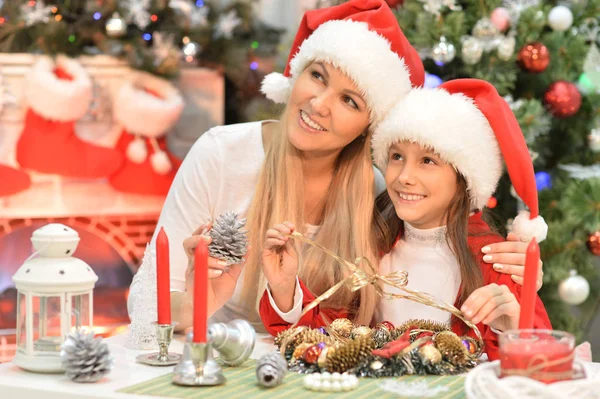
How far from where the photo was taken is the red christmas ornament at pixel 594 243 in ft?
9.96

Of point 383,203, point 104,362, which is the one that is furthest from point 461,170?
point 104,362

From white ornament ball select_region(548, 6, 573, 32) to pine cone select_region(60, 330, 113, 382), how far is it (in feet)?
7.42

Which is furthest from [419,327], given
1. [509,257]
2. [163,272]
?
[163,272]

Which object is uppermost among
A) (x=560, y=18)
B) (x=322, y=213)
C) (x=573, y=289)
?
(x=560, y=18)

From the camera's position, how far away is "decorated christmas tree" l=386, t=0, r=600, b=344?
2984 mm

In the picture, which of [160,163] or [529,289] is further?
[160,163]

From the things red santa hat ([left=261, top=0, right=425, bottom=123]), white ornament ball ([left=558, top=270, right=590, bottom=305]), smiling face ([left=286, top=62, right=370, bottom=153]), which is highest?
red santa hat ([left=261, top=0, right=425, bottom=123])

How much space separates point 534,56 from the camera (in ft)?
9.87

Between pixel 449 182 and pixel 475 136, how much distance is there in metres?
0.12

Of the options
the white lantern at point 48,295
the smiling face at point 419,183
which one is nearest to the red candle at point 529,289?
the smiling face at point 419,183

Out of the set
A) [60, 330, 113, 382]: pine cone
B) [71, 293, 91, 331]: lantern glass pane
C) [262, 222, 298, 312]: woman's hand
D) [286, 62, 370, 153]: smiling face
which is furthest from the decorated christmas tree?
[60, 330, 113, 382]: pine cone

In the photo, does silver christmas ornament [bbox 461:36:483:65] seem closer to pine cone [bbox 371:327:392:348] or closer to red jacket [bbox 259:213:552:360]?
red jacket [bbox 259:213:552:360]

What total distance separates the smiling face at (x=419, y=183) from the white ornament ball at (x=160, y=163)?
2.15m

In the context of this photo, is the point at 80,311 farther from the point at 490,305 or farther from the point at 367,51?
the point at 367,51
